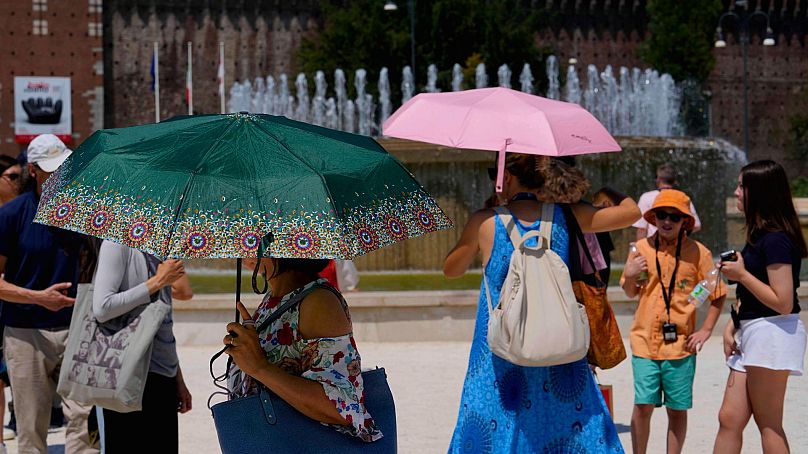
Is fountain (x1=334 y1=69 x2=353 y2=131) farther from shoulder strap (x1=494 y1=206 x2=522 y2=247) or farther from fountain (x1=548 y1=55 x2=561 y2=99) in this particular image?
shoulder strap (x1=494 y1=206 x2=522 y2=247)

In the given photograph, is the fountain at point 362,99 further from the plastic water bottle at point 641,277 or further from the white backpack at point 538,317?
the white backpack at point 538,317

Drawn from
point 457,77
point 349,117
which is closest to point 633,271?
point 349,117

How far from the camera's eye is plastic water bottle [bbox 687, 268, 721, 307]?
4.02 m

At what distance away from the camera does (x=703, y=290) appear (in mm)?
4020

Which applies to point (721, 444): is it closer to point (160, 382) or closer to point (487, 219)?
point (487, 219)

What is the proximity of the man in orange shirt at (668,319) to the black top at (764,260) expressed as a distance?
1.47 feet

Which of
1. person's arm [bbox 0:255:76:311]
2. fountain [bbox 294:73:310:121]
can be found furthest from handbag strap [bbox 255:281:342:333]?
fountain [bbox 294:73:310:121]

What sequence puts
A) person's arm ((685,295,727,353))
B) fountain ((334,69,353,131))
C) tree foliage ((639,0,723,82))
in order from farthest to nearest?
tree foliage ((639,0,723,82)), fountain ((334,69,353,131)), person's arm ((685,295,727,353))

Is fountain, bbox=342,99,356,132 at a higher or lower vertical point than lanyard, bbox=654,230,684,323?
higher

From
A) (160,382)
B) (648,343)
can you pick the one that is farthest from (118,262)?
(648,343)

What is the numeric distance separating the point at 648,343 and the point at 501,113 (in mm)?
1345

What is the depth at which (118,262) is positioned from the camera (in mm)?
3523

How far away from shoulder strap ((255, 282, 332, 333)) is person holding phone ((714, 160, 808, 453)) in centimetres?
175

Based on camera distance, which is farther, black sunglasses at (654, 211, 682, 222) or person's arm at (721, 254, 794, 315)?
black sunglasses at (654, 211, 682, 222)
